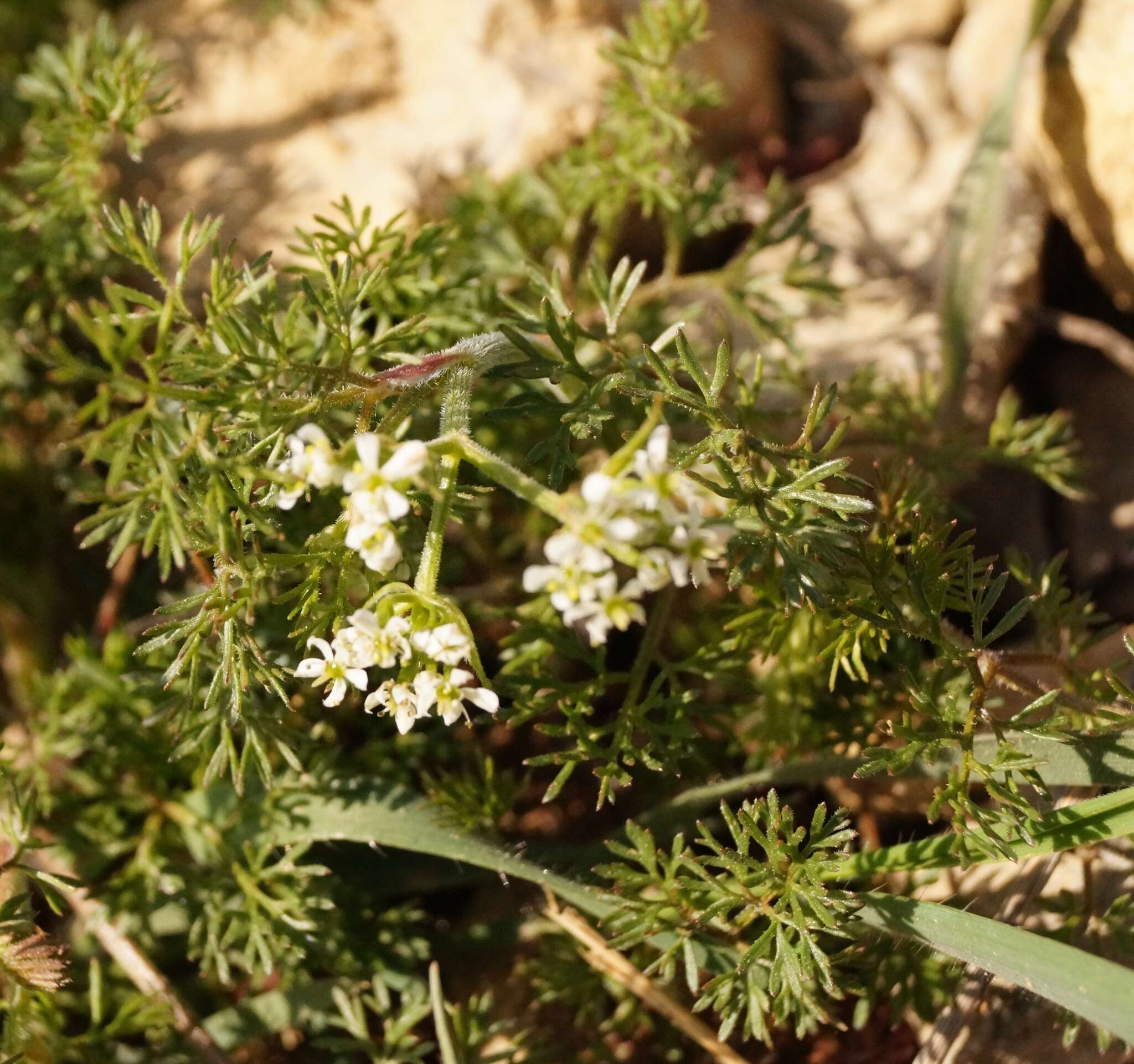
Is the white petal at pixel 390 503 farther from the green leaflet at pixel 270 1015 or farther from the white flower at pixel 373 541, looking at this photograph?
the green leaflet at pixel 270 1015

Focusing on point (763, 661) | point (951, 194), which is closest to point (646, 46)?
point (951, 194)

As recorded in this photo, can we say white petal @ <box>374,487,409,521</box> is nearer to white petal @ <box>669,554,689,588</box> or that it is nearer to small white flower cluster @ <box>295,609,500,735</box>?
small white flower cluster @ <box>295,609,500,735</box>

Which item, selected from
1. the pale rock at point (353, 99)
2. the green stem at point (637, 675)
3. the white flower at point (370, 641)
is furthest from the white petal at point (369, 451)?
the pale rock at point (353, 99)

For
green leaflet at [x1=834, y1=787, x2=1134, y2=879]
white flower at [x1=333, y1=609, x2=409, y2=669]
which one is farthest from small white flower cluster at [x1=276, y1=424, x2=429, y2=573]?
green leaflet at [x1=834, y1=787, x2=1134, y2=879]

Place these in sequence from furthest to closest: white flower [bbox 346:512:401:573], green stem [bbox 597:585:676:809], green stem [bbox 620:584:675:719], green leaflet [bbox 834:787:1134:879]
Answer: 1. green stem [bbox 620:584:675:719]
2. green stem [bbox 597:585:676:809]
3. green leaflet [bbox 834:787:1134:879]
4. white flower [bbox 346:512:401:573]

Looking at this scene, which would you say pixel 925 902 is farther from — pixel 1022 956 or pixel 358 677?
pixel 358 677

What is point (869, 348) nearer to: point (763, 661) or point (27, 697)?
point (763, 661)

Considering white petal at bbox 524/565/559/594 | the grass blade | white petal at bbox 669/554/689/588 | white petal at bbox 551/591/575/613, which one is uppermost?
white petal at bbox 524/565/559/594
